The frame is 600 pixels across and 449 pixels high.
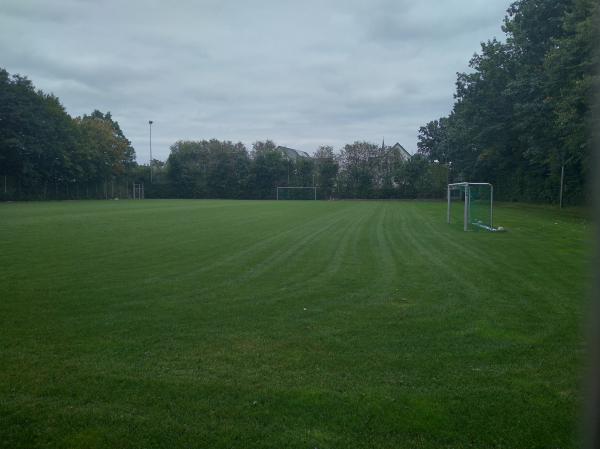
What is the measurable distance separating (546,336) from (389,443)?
9.82ft

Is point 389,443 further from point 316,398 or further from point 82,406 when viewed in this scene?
point 82,406

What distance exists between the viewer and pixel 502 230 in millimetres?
17219

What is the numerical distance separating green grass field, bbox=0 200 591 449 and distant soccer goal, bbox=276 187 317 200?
2142 inches

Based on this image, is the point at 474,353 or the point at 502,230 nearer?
the point at 474,353

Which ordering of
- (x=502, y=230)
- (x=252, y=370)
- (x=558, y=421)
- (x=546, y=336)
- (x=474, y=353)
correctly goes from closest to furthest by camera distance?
(x=558, y=421) → (x=252, y=370) → (x=474, y=353) → (x=546, y=336) → (x=502, y=230)

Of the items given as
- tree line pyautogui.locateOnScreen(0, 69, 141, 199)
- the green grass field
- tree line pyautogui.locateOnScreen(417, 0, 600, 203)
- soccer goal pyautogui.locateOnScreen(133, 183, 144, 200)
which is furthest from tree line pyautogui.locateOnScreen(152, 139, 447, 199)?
the green grass field

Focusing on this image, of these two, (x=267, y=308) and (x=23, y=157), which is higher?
(x=23, y=157)

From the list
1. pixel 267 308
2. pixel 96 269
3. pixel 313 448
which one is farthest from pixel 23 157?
pixel 313 448

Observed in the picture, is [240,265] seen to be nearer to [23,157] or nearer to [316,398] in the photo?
[316,398]

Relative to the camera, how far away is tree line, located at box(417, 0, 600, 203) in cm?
2197

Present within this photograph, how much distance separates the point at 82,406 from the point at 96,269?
5789 mm

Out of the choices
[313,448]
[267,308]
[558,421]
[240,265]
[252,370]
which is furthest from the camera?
[240,265]

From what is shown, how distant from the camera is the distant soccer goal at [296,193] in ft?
211

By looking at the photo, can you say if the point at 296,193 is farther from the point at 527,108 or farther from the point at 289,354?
the point at 289,354
